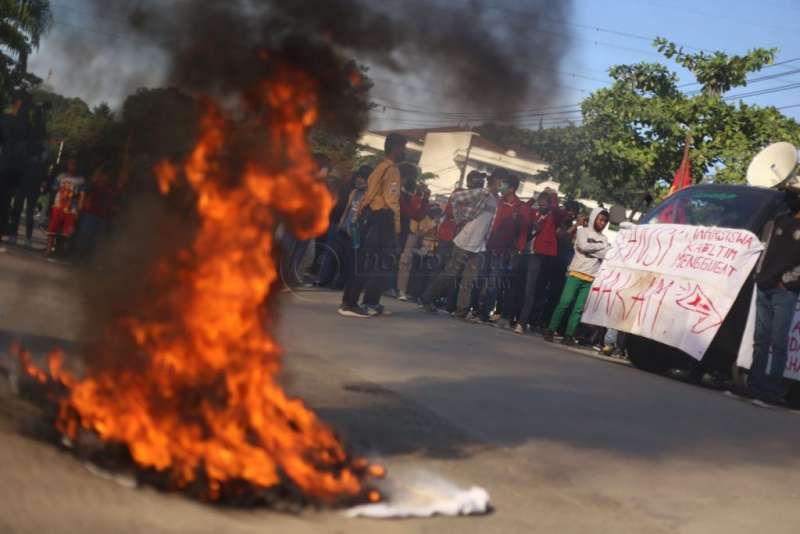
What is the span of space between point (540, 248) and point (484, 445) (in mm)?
8188

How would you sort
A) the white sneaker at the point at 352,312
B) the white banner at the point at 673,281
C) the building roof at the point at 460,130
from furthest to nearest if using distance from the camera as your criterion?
the white sneaker at the point at 352,312, the white banner at the point at 673,281, the building roof at the point at 460,130

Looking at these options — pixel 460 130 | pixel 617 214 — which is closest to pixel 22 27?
pixel 460 130

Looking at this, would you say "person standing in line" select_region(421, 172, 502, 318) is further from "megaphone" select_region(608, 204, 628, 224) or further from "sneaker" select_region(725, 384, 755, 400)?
"sneaker" select_region(725, 384, 755, 400)

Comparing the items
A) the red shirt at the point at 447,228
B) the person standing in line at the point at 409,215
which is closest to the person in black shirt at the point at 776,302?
the person standing in line at the point at 409,215

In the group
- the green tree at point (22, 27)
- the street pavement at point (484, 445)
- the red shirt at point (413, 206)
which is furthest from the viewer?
the red shirt at point (413, 206)

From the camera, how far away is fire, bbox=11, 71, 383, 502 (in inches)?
168

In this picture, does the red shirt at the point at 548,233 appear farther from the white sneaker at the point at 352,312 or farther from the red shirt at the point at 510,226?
the white sneaker at the point at 352,312

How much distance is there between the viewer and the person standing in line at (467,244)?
13.7 metres

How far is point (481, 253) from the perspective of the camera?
46.2 feet

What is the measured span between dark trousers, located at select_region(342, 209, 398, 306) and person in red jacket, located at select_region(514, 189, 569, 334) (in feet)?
6.89

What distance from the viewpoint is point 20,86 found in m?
5.21

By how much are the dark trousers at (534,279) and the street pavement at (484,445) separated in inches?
167

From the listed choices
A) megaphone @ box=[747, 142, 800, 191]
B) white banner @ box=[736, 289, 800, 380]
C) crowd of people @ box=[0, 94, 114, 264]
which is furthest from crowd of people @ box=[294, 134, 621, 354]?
crowd of people @ box=[0, 94, 114, 264]

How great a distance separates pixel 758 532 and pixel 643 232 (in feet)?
22.4
